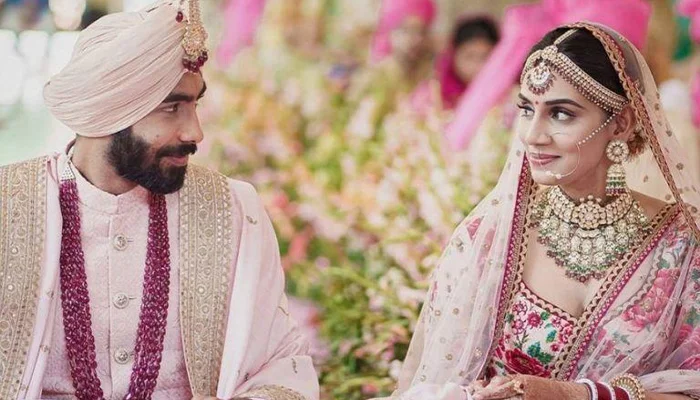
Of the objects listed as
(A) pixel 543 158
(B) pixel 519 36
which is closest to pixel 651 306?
(A) pixel 543 158

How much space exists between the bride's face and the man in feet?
2.66

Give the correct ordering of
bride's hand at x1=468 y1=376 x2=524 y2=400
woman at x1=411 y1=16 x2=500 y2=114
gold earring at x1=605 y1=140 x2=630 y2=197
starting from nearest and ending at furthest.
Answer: bride's hand at x1=468 y1=376 x2=524 y2=400 → gold earring at x1=605 y1=140 x2=630 y2=197 → woman at x1=411 y1=16 x2=500 y2=114

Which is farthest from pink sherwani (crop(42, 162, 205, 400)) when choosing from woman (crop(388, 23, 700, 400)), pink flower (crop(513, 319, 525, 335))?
pink flower (crop(513, 319, 525, 335))

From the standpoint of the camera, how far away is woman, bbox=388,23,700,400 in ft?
12.2

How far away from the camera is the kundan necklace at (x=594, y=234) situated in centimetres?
381

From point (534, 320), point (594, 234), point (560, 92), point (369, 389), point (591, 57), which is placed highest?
point (591, 57)

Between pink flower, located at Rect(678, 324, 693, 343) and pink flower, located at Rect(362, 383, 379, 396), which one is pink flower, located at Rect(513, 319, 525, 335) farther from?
pink flower, located at Rect(362, 383, 379, 396)

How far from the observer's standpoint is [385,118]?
7715mm

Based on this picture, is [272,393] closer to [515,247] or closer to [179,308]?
[179,308]

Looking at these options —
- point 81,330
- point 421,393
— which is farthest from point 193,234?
point 421,393

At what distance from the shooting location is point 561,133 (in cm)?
371

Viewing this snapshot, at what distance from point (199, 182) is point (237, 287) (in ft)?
1.08

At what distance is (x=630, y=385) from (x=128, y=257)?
53.3 inches

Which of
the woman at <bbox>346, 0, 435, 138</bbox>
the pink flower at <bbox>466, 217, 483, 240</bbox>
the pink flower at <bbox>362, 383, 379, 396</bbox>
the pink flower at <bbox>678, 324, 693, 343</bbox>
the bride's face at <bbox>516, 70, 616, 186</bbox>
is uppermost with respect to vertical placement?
the bride's face at <bbox>516, 70, 616, 186</bbox>
